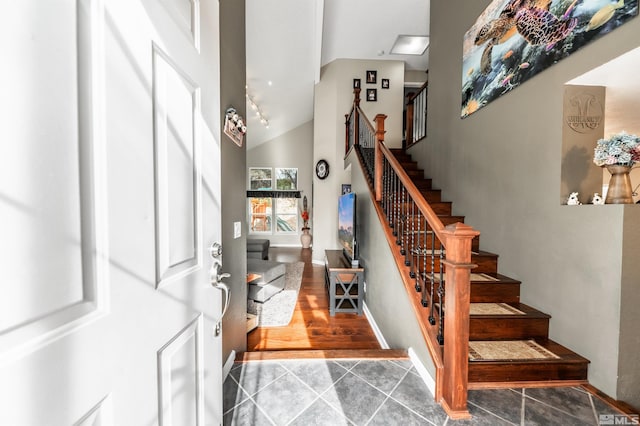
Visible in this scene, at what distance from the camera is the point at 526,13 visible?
208cm

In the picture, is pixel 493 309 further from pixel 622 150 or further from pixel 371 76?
pixel 371 76

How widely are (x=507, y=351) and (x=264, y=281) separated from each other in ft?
9.05

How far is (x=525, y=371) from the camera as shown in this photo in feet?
5.20

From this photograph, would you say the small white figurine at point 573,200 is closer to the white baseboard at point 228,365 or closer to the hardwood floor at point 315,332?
the hardwood floor at point 315,332

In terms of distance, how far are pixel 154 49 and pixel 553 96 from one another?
98.8 inches

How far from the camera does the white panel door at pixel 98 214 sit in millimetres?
375

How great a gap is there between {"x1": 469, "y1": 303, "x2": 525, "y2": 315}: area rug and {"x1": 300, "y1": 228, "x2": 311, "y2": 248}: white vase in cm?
581

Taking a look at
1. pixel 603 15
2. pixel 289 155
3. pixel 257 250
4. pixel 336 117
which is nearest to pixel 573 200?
pixel 603 15

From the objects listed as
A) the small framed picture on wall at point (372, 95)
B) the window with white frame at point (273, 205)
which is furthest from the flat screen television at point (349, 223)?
the window with white frame at point (273, 205)

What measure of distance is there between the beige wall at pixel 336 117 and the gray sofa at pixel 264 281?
198 cm

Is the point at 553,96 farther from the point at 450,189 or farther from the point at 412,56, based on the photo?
the point at 412,56

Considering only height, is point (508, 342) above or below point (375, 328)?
above

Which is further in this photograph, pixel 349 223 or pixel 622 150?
pixel 349 223

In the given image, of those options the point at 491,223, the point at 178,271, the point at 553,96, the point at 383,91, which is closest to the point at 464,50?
the point at 553,96
